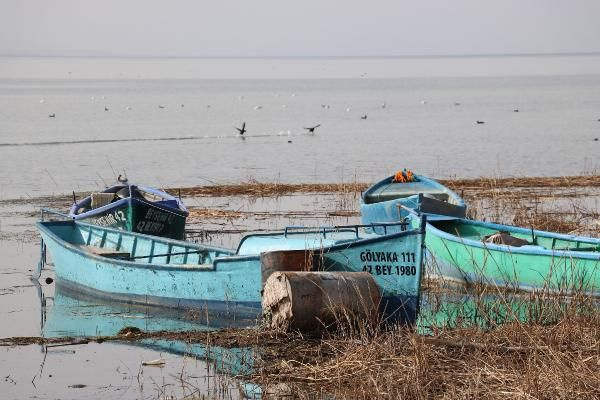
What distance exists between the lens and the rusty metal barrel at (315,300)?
35.2ft

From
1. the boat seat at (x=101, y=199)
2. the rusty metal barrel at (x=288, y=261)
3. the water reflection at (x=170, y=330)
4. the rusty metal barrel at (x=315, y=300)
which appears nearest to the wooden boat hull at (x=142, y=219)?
the boat seat at (x=101, y=199)

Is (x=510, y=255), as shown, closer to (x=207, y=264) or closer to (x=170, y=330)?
(x=207, y=264)

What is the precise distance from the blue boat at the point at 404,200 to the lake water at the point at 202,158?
1290mm

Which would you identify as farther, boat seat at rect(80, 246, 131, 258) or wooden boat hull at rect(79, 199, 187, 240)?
wooden boat hull at rect(79, 199, 187, 240)

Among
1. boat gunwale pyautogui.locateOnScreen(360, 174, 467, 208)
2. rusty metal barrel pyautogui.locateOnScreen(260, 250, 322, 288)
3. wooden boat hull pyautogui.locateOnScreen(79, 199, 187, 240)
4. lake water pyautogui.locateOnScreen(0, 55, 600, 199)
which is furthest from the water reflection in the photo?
lake water pyautogui.locateOnScreen(0, 55, 600, 199)

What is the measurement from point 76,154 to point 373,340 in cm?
3416

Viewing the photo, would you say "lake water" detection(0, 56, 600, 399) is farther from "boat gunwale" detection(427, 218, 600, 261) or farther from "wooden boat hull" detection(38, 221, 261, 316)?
"boat gunwale" detection(427, 218, 600, 261)

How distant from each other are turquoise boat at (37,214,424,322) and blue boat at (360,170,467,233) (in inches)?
94.0

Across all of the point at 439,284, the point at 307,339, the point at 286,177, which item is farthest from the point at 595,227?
the point at 286,177

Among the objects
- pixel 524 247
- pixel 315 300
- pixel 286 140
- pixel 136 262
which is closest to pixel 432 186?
pixel 524 247

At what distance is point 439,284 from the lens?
1387 centimetres

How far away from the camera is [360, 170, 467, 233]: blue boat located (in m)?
17.3

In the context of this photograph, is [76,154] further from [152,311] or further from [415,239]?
[415,239]

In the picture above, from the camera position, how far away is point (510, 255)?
1338 cm
